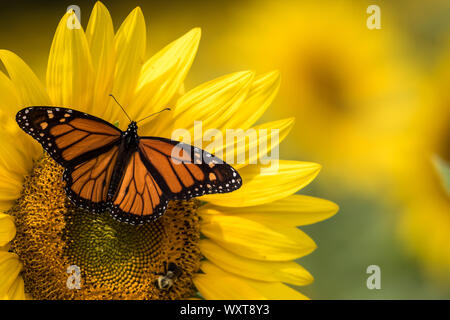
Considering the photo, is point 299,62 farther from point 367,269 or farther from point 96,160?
point 96,160

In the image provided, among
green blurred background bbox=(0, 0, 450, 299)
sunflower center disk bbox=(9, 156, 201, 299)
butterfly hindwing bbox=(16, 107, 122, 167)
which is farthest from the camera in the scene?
green blurred background bbox=(0, 0, 450, 299)

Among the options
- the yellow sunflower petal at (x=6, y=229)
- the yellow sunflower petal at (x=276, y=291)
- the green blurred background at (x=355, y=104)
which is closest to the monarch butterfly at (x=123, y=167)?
the yellow sunflower petal at (x=6, y=229)

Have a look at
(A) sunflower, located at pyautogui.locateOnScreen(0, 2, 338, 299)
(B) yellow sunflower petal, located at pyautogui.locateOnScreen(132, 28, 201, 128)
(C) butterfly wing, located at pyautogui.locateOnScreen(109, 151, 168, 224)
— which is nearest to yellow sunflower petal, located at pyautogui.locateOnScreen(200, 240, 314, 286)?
(A) sunflower, located at pyautogui.locateOnScreen(0, 2, 338, 299)

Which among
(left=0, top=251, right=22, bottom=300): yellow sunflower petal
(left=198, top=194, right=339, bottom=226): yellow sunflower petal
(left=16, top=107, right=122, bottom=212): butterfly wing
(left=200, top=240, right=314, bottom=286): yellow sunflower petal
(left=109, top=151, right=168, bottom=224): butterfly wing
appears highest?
(left=16, top=107, right=122, bottom=212): butterfly wing

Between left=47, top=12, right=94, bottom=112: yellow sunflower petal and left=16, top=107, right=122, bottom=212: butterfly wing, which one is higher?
left=47, top=12, right=94, bottom=112: yellow sunflower petal

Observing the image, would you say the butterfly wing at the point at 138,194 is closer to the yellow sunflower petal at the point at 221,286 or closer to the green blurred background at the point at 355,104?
the yellow sunflower petal at the point at 221,286

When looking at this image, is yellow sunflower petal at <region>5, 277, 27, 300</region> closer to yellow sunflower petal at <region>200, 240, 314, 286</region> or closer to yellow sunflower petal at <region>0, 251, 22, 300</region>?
yellow sunflower petal at <region>0, 251, 22, 300</region>

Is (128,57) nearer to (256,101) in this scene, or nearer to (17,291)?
(256,101)

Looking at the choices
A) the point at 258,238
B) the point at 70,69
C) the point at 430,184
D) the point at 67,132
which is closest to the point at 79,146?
the point at 67,132
